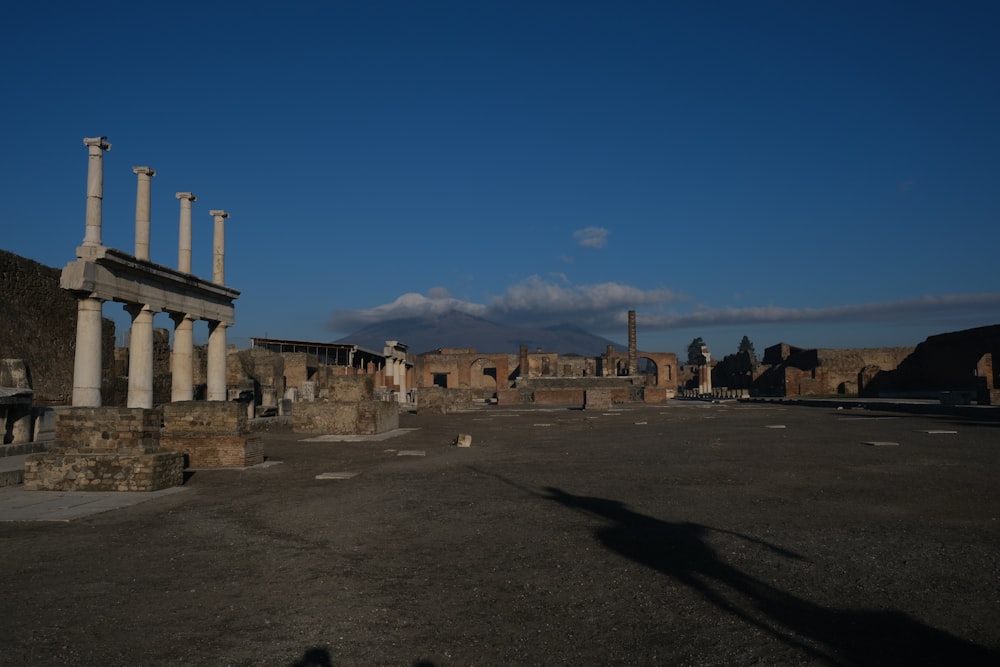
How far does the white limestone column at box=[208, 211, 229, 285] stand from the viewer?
71.8 feet

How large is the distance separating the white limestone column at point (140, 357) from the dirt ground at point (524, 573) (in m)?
7.64

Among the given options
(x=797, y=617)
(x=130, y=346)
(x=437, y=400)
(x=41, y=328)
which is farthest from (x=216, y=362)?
(x=797, y=617)

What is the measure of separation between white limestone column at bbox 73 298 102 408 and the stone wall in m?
7.52

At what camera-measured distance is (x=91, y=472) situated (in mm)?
9320

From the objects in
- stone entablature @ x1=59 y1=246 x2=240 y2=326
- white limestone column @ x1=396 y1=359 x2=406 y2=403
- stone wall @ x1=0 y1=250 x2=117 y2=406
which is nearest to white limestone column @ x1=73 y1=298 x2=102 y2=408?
stone entablature @ x1=59 y1=246 x2=240 y2=326

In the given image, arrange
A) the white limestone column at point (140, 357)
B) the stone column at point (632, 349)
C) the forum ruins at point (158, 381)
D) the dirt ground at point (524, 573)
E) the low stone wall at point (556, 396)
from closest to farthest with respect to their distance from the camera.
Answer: the dirt ground at point (524, 573) → the forum ruins at point (158, 381) → the white limestone column at point (140, 357) → the low stone wall at point (556, 396) → the stone column at point (632, 349)

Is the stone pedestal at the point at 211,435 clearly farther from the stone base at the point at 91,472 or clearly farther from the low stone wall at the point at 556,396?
the low stone wall at the point at 556,396

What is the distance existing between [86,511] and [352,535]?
10.8ft

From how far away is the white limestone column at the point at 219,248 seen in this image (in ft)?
71.8

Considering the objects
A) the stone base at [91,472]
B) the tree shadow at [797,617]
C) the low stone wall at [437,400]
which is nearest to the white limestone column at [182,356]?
the stone base at [91,472]

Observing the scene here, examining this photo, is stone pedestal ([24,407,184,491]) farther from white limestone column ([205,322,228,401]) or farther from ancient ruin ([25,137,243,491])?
white limestone column ([205,322,228,401])

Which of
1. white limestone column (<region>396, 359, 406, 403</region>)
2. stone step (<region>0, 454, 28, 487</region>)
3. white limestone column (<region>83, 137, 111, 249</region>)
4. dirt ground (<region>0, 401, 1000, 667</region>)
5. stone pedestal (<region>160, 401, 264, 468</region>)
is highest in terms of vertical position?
white limestone column (<region>83, 137, 111, 249</region>)

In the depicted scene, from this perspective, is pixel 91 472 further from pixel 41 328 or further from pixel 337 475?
pixel 41 328

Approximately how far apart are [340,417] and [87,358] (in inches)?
281
